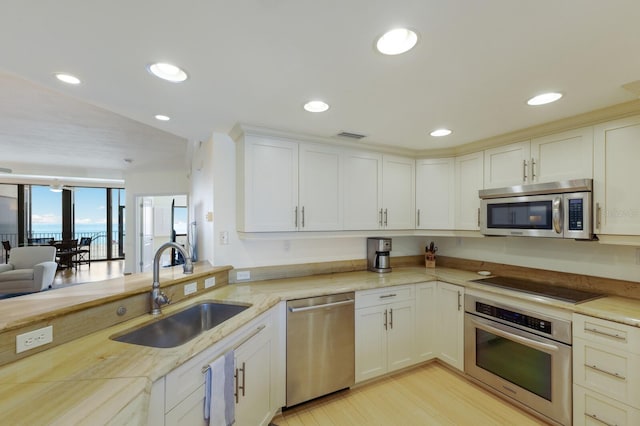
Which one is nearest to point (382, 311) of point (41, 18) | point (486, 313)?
point (486, 313)

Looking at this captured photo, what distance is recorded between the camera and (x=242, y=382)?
1.69 metres

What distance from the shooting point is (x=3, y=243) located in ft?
22.6

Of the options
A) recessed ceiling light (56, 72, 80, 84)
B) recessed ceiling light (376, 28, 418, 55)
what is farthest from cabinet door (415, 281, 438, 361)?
recessed ceiling light (56, 72, 80, 84)

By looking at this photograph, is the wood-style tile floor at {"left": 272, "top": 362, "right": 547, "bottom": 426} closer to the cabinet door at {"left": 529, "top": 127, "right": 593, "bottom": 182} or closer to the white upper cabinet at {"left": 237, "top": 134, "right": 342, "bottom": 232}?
the white upper cabinet at {"left": 237, "top": 134, "right": 342, "bottom": 232}

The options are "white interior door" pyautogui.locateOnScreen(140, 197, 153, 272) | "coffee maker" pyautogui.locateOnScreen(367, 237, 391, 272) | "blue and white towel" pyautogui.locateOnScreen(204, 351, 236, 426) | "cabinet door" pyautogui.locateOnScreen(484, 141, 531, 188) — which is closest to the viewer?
"blue and white towel" pyautogui.locateOnScreen(204, 351, 236, 426)

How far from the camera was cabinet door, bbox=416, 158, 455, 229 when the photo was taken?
123 inches

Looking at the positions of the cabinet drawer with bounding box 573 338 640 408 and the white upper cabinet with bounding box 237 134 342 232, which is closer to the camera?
the cabinet drawer with bounding box 573 338 640 408

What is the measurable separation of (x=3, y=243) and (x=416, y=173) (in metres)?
9.78

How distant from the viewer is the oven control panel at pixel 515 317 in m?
2.05

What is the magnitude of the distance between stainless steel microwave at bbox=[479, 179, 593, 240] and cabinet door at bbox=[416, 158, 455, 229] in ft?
1.28

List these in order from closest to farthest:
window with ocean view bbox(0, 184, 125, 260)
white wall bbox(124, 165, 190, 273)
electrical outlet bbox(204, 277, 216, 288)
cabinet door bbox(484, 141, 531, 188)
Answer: electrical outlet bbox(204, 277, 216, 288) < cabinet door bbox(484, 141, 531, 188) < white wall bbox(124, 165, 190, 273) < window with ocean view bbox(0, 184, 125, 260)

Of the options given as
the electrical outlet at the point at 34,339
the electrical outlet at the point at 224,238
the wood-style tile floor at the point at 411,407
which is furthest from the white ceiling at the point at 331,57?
the wood-style tile floor at the point at 411,407

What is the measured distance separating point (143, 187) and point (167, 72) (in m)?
6.20

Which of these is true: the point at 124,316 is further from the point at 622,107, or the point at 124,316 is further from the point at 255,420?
the point at 622,107
